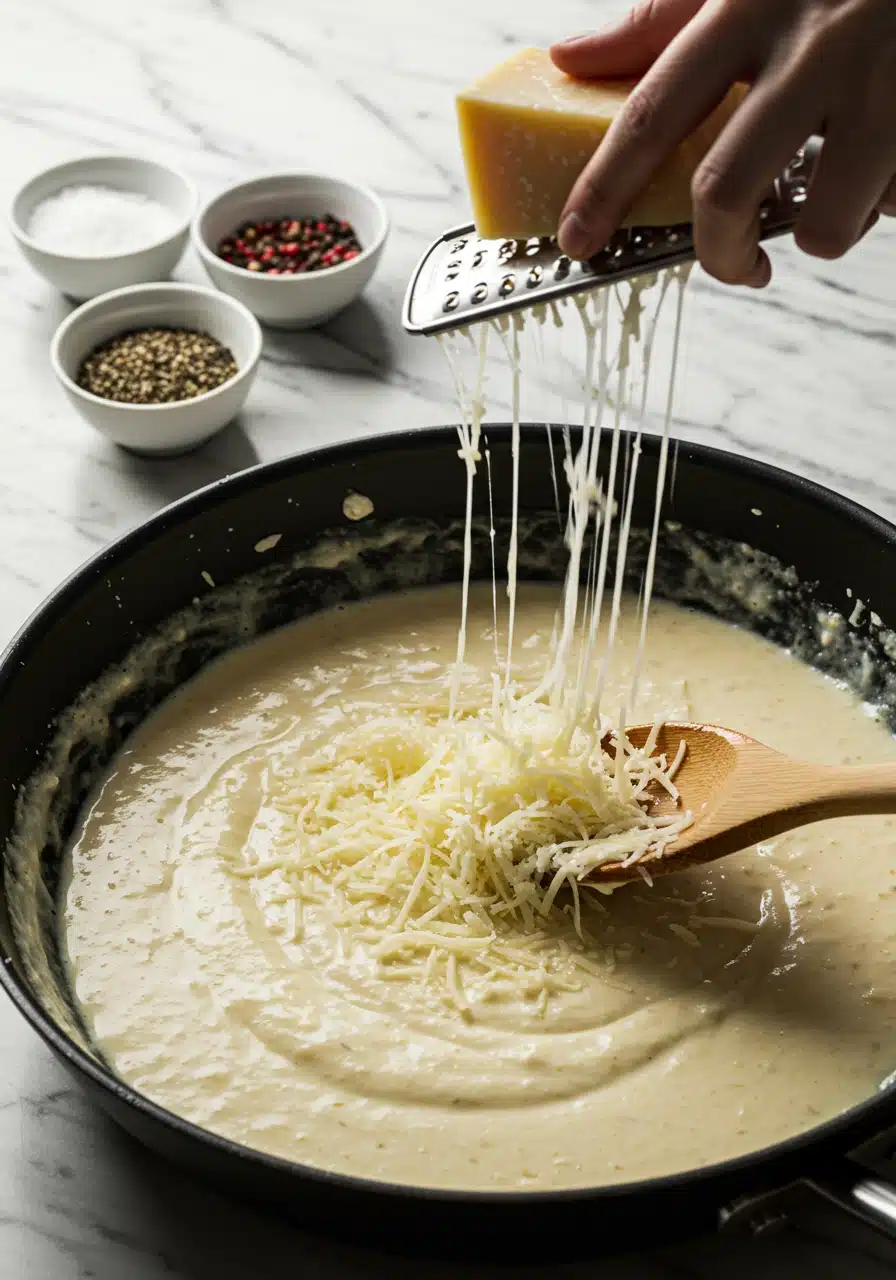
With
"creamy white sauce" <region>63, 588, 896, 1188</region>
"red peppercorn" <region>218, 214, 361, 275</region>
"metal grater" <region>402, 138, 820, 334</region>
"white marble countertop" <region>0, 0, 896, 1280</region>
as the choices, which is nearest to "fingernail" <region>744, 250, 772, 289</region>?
"metal grater" <region>402, 138, 820, 334</region>

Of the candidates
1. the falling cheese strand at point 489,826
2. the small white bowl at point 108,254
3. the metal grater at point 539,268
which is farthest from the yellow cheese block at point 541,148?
the small white bowl at point 108,254

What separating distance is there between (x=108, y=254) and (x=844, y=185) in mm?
1700

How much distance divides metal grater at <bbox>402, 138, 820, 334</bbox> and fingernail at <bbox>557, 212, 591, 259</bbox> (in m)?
0.03

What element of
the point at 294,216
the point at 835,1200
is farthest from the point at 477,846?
the point at 294,216

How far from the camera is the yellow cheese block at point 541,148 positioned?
139 cm

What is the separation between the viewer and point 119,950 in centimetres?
181

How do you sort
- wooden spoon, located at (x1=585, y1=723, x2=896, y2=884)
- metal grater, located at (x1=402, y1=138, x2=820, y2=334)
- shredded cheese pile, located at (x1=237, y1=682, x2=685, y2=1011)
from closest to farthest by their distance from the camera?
metal grater, located at (x1=402, y1=138, x2=820, y2=334) → wooden spoon, located at (x1=585, y1=723, x2=896, y2=884) → shredded cheese pile, located at (x1=237, y1=682, x2=685, y2=1011)

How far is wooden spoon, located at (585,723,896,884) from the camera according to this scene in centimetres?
165

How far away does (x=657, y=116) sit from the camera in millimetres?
1312

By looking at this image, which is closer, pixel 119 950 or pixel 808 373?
pixel 119 950

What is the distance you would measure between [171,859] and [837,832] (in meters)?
0.85

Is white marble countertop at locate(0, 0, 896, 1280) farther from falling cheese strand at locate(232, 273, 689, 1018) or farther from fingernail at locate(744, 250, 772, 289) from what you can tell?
fingernail at locate(744, 250, 772, 289)

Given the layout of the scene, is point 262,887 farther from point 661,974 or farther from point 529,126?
point 529,126

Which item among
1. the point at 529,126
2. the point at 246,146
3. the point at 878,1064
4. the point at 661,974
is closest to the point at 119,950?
the point at 661,974
